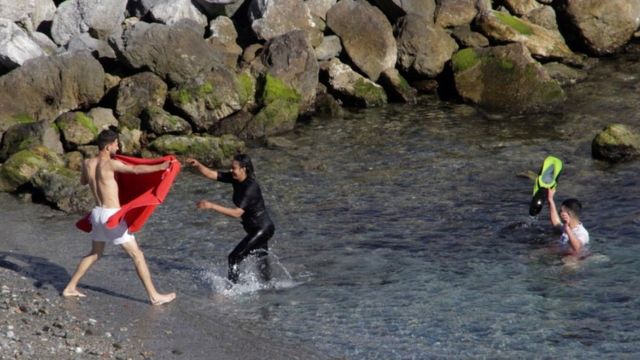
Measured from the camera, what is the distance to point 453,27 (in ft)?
93.8

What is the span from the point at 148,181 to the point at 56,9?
17.3 meters

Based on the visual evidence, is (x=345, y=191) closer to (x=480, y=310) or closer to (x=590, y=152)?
(x=590, y=152)

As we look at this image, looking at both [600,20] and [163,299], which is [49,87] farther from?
[600,20]

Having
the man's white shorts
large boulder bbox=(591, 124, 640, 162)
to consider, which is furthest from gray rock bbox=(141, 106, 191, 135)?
the man's white shorts

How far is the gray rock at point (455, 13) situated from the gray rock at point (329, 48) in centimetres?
306

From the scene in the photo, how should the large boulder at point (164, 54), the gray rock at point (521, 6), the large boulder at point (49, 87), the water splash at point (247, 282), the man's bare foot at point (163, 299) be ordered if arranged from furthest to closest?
the gray rock at point (521, 6), the large boulder at point (164, 54), the large boulder at point (49, 87), the water splash at point (247, 282), the man's bare foot at point (163, 299)

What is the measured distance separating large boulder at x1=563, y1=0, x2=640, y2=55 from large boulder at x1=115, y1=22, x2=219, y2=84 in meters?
10.4

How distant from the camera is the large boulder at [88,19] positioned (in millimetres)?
27906

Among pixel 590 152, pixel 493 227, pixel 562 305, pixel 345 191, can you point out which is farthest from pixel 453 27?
pixel 562 305

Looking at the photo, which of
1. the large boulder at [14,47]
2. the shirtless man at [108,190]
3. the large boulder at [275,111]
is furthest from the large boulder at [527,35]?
the shirtless man at [108,190]

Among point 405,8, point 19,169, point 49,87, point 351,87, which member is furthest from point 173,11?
point 19,169

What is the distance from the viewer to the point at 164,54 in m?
25.4

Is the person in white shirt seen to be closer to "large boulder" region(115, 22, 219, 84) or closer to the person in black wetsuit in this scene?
the person in black wetsuit

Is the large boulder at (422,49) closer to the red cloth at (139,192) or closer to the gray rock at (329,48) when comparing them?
the gray rock at (329,48)
